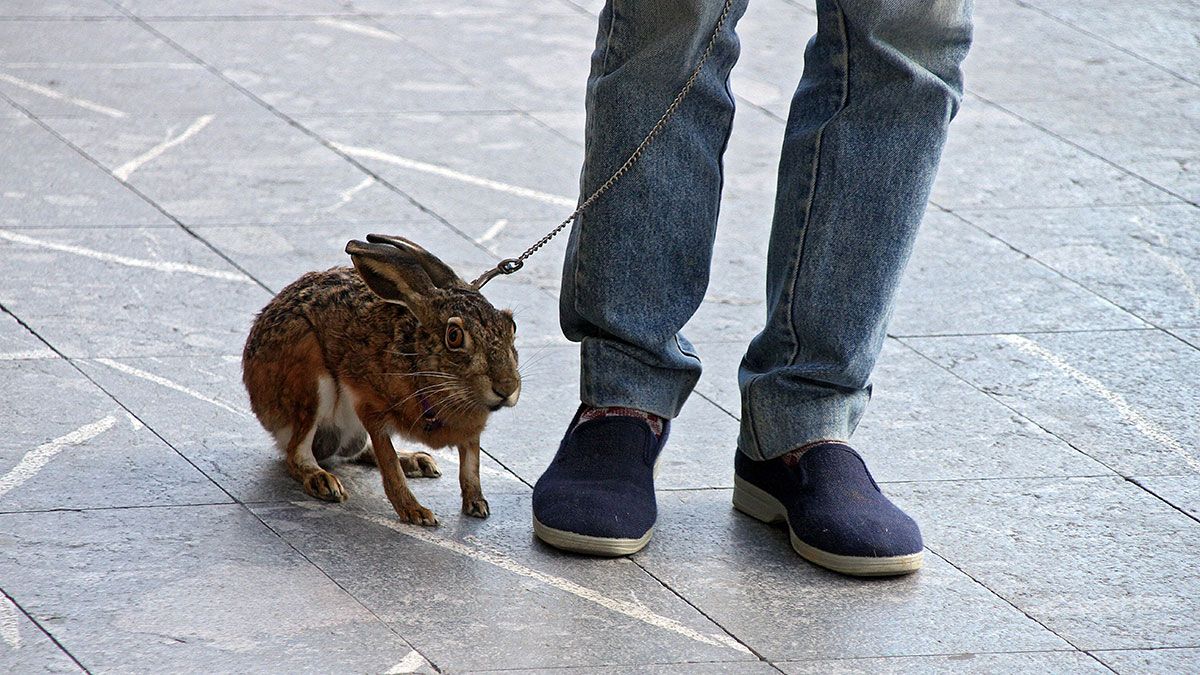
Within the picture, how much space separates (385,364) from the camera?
3.47 metres

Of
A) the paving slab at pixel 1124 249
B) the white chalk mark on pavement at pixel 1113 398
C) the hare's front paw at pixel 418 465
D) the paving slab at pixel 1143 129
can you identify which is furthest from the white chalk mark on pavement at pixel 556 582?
the paving slab at pixel 1143 129

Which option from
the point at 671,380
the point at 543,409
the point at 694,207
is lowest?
the point at 543,409

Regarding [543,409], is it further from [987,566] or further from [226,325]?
[987,566]

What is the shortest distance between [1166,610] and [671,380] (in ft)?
3.80

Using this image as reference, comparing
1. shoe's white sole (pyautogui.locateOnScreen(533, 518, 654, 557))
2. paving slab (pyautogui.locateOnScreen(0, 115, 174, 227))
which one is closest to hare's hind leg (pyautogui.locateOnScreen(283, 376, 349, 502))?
shoe's white sole (pyautogui.locateOnScreen(533, 518, 654, 557))

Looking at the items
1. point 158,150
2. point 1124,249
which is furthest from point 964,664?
point 158,150

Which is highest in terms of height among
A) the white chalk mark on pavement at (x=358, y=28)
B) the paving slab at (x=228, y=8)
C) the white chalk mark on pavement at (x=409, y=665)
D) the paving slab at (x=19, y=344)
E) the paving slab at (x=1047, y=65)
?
the paving slab at (x=228, y=8)

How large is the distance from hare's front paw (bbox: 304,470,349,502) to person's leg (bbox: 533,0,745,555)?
453 mm

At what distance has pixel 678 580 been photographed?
340 centimetres

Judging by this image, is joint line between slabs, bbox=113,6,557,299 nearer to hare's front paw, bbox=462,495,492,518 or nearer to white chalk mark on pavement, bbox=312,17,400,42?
white chalk mark on pavement, bbox=312,17,400,42

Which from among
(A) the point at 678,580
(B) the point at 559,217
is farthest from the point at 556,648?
(B) the point at 559,217

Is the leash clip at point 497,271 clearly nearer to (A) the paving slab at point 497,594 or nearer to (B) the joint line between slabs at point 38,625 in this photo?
(A) the paving slab at point 497,594

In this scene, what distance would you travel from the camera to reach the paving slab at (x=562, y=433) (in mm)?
3928

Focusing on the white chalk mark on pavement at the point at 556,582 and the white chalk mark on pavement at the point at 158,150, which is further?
the white chalk mark on pavement at the point at 158,150
